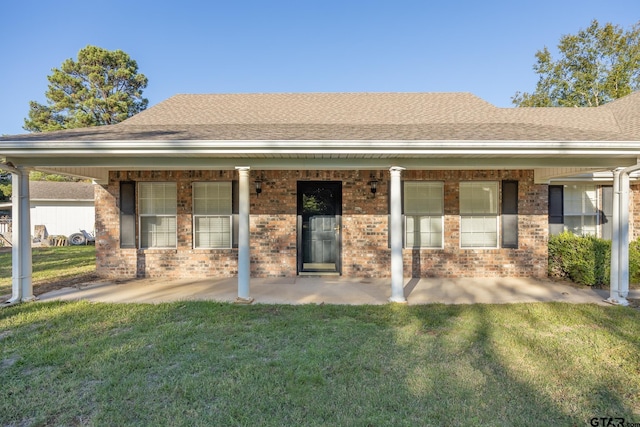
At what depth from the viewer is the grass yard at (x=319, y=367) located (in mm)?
2479

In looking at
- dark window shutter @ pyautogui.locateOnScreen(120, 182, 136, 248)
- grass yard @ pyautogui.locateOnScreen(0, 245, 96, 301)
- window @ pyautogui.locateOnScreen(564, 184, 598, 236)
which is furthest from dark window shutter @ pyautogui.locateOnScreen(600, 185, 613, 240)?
grass yard @ pyautogui.locateOnScreen(0, 245, 96, 301)

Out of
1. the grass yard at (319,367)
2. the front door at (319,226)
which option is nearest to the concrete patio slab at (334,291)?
the front door at (319,226)

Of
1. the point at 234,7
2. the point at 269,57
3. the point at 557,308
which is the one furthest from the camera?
the point at 269,57

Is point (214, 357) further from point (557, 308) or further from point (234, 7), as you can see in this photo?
point (234, 7)

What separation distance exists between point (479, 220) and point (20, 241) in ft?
27.8

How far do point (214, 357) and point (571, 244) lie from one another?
6961mm

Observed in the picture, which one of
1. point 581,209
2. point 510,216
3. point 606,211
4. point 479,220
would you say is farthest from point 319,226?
point 606,211

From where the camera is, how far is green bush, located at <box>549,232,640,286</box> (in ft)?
20.4

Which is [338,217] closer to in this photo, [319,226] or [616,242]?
[319,226]

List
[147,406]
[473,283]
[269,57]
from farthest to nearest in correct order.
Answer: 1. [269,57]
2. [473,283]
3. [147,406]

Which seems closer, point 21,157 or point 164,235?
point 21,157

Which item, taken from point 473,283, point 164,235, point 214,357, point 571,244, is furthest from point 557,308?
point 164,235

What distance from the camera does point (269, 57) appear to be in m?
17.0

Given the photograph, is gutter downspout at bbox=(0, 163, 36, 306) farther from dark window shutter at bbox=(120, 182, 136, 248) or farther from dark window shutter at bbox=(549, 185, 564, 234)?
dark window shutter at bbox=(549, 185, 564, 234)
